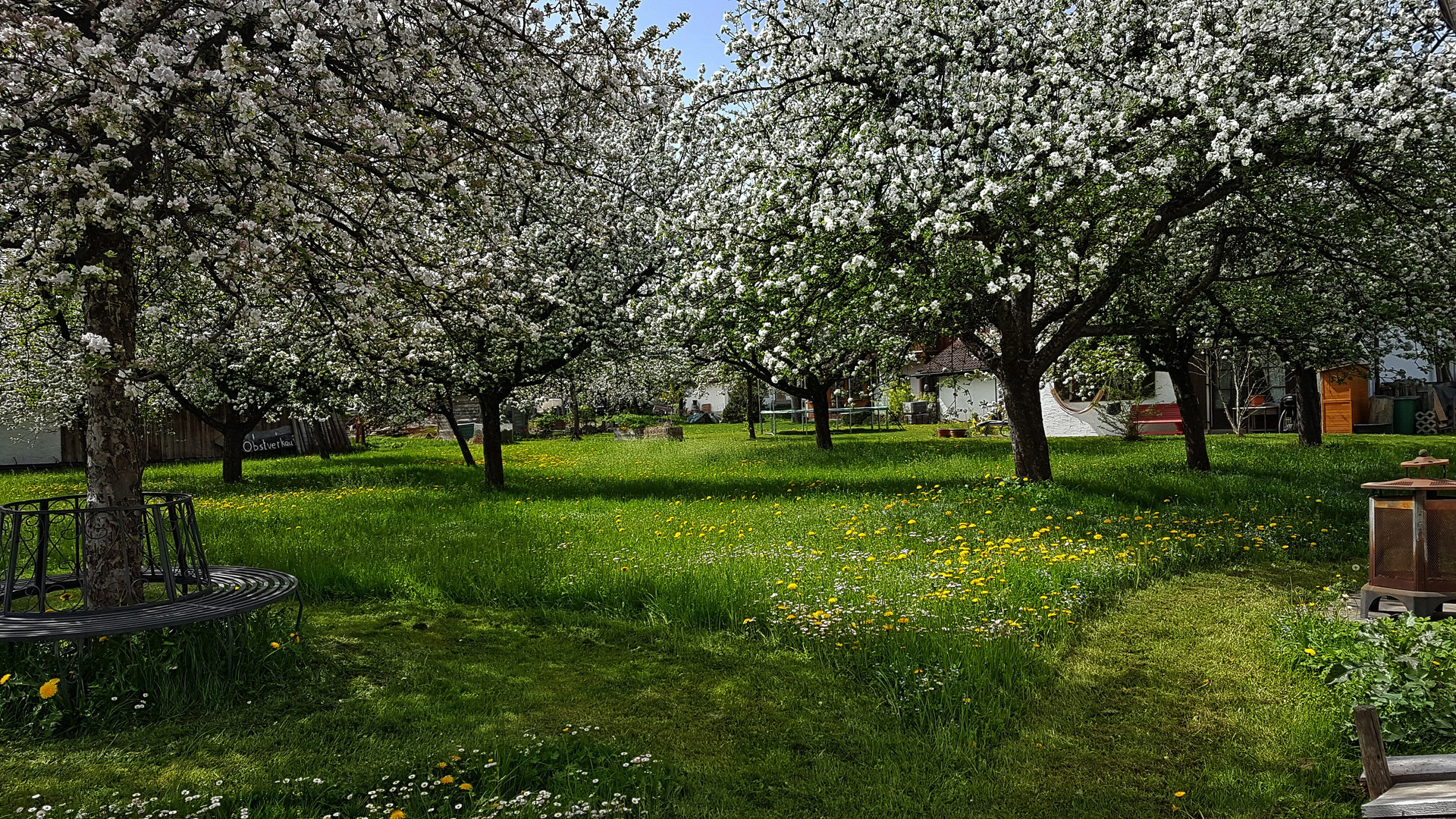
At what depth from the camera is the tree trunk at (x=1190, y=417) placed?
1403cm

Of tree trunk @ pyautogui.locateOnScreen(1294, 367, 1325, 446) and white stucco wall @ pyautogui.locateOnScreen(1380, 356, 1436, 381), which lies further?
white stucco wall @ pyautogui.locateOnScreen(1380, 356, 1436, 381)

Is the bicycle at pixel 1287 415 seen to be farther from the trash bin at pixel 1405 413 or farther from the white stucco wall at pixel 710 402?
the white stucco wall at pixel 710 402

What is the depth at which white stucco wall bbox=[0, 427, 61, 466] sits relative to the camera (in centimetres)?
2314

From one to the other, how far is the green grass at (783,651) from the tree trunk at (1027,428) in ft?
2.39

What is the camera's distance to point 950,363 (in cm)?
3969

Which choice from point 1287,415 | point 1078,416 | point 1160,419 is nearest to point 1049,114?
point 1160,419

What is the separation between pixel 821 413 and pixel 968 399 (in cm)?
1562

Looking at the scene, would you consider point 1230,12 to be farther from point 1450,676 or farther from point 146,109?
point 146,109

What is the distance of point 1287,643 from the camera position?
5348 millimetres

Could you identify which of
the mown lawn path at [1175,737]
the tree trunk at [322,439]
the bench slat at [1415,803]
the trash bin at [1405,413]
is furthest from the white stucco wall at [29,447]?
the trash bin at [1405,413]

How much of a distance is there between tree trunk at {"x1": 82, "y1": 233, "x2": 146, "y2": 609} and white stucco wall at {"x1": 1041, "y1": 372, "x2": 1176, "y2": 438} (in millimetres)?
25181

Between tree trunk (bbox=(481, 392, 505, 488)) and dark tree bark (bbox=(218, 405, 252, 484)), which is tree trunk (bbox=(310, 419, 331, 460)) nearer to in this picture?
dark tree bark (bbox=(218, 405, 252, 484))

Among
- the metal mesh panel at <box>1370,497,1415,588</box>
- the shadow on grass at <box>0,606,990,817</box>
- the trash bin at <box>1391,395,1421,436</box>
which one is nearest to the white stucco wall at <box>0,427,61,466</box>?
the shadow on grass at <box>0,606,990,817</box>

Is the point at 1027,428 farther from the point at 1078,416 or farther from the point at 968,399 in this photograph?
the point at 968,399
